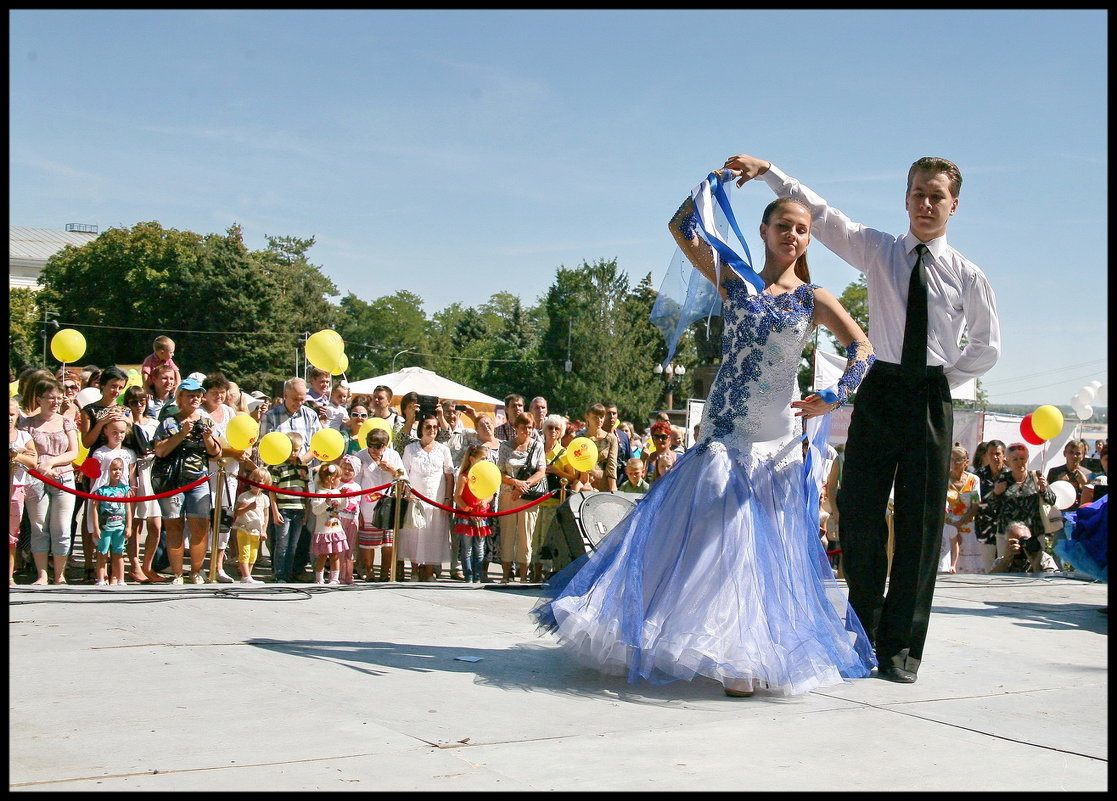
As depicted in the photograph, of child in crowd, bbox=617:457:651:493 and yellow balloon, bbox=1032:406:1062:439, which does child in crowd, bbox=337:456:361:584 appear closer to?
child in crowd, bbox=617:457:651:493

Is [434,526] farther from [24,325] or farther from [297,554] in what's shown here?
[24,325]

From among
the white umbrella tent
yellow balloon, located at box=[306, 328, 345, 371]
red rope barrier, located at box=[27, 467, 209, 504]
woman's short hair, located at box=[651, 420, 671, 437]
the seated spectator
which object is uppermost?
the white umbrella tent

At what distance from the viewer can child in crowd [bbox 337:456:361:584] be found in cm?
971

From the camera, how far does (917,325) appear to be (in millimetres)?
5348

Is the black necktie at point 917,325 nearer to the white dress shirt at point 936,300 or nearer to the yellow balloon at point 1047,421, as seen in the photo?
the white dress shirt at point 936,300

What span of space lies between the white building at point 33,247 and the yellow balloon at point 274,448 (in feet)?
317

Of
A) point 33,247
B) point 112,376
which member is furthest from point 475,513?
point 33,247

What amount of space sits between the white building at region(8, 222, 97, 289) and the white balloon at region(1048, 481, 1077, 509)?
3834 inches

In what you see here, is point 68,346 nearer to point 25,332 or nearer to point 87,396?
point 87,396

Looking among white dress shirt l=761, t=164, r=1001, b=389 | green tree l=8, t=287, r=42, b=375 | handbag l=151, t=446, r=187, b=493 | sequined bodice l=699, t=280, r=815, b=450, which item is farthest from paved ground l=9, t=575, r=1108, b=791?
green tree l=8, t=287, r=42, b=375

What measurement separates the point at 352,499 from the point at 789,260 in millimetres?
5682

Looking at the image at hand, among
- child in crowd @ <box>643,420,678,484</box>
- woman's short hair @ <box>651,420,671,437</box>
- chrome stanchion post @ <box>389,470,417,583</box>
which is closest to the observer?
chrome stanchion post @ <box>389,470,417,583</box>

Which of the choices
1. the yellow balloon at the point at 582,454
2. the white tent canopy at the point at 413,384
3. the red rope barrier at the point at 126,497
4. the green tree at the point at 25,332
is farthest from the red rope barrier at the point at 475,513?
the green tree at the point at 25,332

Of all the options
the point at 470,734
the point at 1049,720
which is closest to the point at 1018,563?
the point at 1049,720
